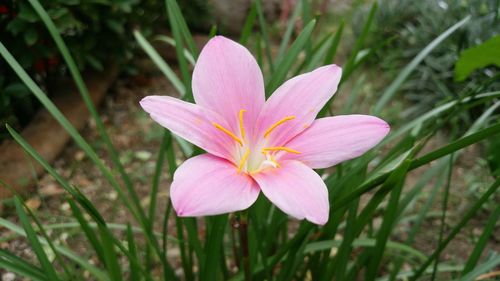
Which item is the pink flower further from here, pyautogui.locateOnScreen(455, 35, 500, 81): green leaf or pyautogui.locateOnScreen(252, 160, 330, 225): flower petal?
pyautogui.locateOnScreen(455, 35, 500, 81): green leaf

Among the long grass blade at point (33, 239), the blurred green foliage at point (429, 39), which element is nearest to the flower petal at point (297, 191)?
the long grass blade at point (33, 239)

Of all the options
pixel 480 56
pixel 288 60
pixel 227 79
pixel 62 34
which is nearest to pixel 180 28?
pixel 288 60

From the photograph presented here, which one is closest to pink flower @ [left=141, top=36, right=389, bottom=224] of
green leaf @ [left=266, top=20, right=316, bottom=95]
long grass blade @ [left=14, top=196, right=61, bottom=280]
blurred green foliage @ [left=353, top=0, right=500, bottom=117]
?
Answer: green leaf @ [left=266, top=20, right=316, bottom=95]

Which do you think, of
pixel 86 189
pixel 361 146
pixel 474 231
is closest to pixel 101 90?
pixel 86 189

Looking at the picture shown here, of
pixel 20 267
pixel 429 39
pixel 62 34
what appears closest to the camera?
pixel 20 267

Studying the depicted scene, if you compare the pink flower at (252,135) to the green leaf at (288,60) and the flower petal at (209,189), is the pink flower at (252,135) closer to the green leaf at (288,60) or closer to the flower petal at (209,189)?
the flower petal at (209,189)

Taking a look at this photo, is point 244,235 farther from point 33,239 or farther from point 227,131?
point 33,239

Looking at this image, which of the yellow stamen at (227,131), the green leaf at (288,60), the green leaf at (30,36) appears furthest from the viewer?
the green leaf at (30,36)
